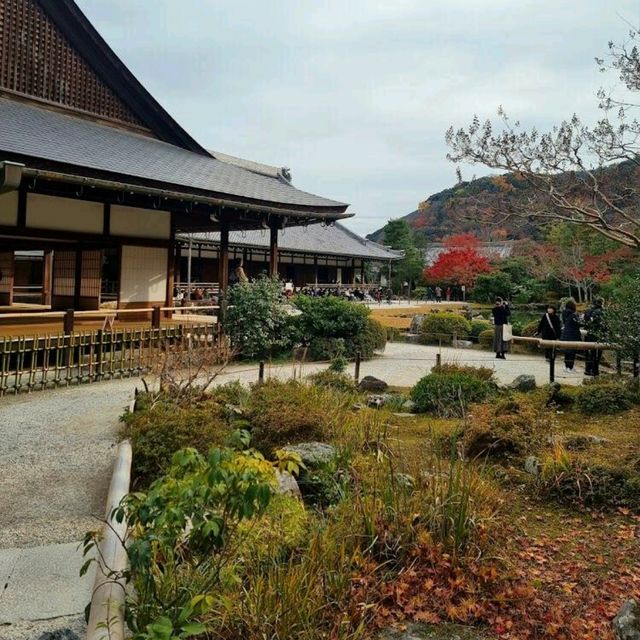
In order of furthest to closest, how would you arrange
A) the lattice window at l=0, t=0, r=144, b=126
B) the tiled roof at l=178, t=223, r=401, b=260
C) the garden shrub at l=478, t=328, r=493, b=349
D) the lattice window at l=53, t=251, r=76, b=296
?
the tiled roof at l=178, t=223, r=401, b=260
the garden shrub at l=478, t=328, r=493, b=349
the lattice window at l=53, t=251, r=76, b=296
the lattice window at l=0, t=0, r=144, b=126

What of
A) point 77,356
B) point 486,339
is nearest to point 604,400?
point 77,356

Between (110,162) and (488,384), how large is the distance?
23.6 ft

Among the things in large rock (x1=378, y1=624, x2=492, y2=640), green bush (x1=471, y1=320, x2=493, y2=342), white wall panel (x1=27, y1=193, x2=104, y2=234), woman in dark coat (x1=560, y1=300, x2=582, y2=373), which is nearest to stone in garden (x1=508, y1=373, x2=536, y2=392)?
woman in dark coat (x1=560, y1=300, x2=582, y2=373)

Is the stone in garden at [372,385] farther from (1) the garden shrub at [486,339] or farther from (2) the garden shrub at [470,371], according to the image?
(1) the garden shrub at [486,339]

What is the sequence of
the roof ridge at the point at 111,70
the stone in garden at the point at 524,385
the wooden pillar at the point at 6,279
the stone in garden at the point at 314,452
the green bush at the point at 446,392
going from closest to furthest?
the stone in garden at the point at 314,452 < the green bush at the point at 446,392 < the stone in garden at the point at 524,385 < the roof ridge at the point at 111,70 < the wooden pillar at the point at 6,279

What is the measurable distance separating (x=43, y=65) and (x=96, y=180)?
5.06 m

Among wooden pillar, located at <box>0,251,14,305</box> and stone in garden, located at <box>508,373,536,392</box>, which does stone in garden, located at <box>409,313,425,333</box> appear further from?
wooden pillar, located at <box>0,251,14,305</box>

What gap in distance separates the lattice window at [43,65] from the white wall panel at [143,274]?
149 inches

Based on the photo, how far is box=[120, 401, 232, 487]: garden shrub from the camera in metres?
4.34

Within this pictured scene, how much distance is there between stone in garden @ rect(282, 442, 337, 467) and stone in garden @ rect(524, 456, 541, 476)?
1674 millimetres

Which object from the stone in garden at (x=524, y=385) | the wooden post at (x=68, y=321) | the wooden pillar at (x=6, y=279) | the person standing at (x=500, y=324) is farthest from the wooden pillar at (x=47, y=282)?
the person standing at (x=500, y=324)

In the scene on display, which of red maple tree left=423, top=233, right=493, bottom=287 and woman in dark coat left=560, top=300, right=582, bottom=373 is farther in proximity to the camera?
red maple tree left=423, top=233, right=493, bottom=287

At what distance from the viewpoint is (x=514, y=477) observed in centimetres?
464

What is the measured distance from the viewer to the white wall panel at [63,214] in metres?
9.58
